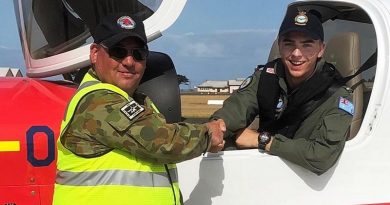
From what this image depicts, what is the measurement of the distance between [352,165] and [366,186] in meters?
0.11

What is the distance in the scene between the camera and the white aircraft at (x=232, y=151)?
199 cm

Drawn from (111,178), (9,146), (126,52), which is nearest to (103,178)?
(111,178)

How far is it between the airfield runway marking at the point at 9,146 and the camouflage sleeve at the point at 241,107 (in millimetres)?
812

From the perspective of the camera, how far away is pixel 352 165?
2.13m

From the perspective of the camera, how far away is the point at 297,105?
2223 millimetres

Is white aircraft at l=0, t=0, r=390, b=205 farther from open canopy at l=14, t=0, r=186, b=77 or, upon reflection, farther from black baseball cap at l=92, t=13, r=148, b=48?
black baseball cap at l=92, t=13, r=148, b=48

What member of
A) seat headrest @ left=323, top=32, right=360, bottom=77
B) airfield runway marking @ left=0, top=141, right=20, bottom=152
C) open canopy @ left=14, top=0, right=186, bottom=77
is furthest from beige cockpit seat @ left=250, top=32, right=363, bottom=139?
airfield runway marking @ left=0, top=141, right=20, bottom=152

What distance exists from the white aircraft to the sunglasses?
59 cm

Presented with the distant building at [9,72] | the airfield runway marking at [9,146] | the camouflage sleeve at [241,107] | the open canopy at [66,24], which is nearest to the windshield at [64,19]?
the open canopy at [66,24]

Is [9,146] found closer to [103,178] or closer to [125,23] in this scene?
[103,178]

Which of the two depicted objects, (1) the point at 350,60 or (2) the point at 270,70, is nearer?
(2) the point at 270,70

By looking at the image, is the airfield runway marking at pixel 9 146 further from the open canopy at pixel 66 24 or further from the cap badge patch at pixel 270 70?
the cap badge patch at pixel 270 70

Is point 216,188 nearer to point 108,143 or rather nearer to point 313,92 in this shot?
point 313,92

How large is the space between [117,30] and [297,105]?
978mm
